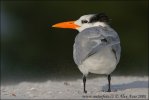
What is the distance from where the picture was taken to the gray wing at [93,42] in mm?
10484

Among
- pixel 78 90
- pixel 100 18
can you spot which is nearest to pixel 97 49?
pixel 100 18

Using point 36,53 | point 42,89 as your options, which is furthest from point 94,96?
point 36,53

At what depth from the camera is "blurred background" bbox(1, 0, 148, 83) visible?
19594 mm

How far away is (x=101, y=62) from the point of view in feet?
34.7

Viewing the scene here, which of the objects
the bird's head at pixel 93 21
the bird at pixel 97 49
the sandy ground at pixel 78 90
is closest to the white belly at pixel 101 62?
the bird at pixel 97 49

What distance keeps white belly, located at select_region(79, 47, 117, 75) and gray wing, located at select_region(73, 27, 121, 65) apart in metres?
0.06

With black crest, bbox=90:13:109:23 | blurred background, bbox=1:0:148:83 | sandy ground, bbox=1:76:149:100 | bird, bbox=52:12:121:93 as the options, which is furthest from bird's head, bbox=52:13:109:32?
blurred background, bbox=1:0:148:83

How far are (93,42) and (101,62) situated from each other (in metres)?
0.30

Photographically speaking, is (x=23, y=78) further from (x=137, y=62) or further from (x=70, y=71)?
(x=137, y=62)

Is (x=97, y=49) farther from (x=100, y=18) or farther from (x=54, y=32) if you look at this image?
(x=54, y=32)

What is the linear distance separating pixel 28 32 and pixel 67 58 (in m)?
2.86

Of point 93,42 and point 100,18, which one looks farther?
point 100,18

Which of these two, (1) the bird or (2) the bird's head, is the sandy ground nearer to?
(1) the bird

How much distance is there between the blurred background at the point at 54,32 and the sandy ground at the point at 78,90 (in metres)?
5.36
